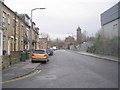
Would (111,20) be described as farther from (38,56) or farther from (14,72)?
(14,72)

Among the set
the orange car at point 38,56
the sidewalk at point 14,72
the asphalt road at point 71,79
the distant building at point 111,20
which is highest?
the distant building at point 111,20

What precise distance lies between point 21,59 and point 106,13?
38.8 m

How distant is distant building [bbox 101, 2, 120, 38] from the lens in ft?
183

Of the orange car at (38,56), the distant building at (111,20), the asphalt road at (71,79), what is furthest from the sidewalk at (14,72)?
the distant building at (111,20)

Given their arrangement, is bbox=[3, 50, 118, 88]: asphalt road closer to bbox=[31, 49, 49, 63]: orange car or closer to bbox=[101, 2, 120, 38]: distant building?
bbox=[31, 49, 49, 63]: orange car

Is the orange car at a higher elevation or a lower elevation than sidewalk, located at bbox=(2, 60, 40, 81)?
higher

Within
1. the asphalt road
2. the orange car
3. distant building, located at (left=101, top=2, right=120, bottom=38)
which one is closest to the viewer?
the asphalt road

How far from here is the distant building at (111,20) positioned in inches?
2202

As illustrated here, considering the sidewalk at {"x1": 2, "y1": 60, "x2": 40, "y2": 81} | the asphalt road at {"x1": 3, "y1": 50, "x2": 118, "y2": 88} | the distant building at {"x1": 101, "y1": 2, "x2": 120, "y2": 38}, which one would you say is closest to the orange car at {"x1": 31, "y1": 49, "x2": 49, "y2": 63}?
the sidewalk at {"x1": 2, "y1": 60, "x2": 40, "y2": 81}

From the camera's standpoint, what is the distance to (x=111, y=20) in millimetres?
61219

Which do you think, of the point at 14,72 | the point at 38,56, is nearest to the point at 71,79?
the point at 14,72

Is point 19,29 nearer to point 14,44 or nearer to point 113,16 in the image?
point 14,44

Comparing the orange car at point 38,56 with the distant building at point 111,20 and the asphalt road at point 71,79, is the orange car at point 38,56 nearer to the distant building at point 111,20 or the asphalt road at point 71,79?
the asphalt road at point 71,79

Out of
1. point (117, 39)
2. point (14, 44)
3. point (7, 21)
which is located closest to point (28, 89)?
point (7, 21)
